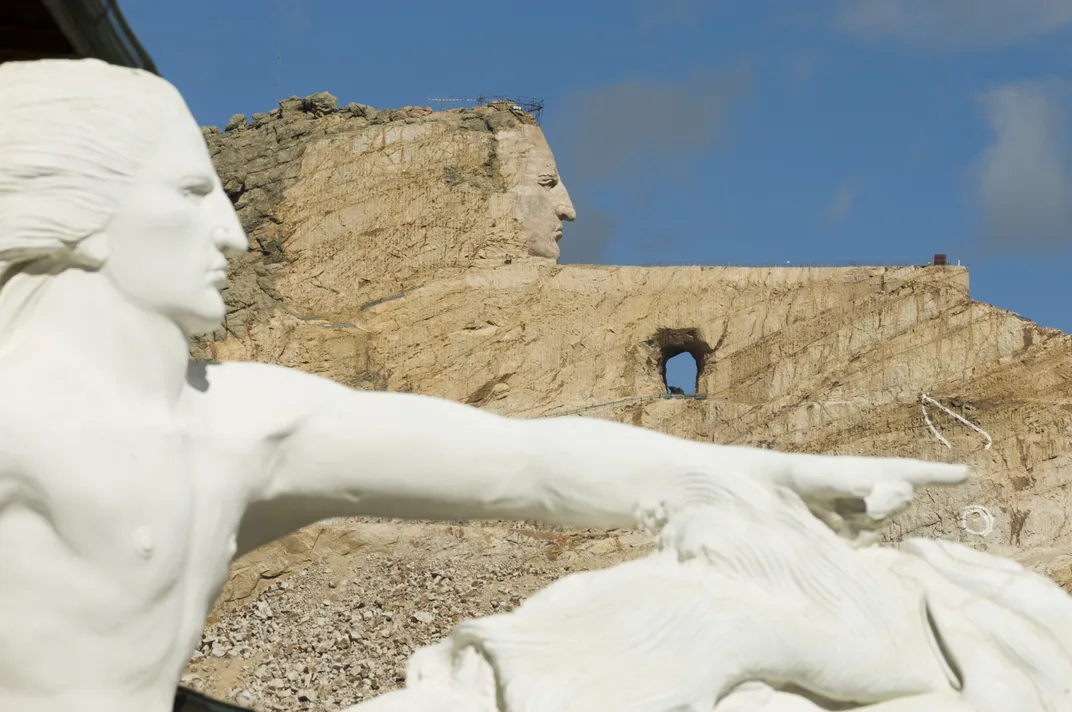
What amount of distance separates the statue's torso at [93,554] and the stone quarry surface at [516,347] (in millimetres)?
13365

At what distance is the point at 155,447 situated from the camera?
2590 mm

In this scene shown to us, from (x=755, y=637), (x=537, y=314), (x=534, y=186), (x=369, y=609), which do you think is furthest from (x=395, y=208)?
(x=755, y=637)

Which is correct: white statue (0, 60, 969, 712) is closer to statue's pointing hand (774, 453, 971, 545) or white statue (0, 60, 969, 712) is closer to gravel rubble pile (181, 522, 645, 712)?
statue's pointing hand (774, 453, 971, 545)

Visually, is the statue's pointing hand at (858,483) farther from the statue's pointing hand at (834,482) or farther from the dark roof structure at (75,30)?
the dark roof structure at (75,30)

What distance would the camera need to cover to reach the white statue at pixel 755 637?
2674mm

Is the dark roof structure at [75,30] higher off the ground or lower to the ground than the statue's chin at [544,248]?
lower

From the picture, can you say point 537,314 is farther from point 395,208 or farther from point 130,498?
point 130,498

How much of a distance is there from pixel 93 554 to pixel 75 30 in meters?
1.41

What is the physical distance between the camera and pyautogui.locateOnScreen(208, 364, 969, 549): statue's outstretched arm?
2854mm

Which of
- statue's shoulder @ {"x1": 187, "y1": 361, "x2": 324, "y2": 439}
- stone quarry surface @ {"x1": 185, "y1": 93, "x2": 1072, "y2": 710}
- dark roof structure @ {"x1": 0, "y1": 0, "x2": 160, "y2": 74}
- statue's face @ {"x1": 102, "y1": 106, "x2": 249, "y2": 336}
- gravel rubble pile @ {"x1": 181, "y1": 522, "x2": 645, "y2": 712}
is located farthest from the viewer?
stone quarry surface @ {"x1": 185, "y1": 93, "x2": 1072, "y2": 710}

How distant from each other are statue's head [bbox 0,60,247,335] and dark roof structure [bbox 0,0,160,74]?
77cm

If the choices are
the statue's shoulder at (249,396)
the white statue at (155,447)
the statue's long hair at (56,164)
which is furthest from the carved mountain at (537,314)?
the statue's long hair at (56,164)

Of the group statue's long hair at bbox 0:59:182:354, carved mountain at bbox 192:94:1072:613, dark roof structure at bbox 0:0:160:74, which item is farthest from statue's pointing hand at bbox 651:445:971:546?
carved mountain at bbox 192:94:1072:613

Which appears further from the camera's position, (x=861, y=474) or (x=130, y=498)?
(x=861, y=474)
